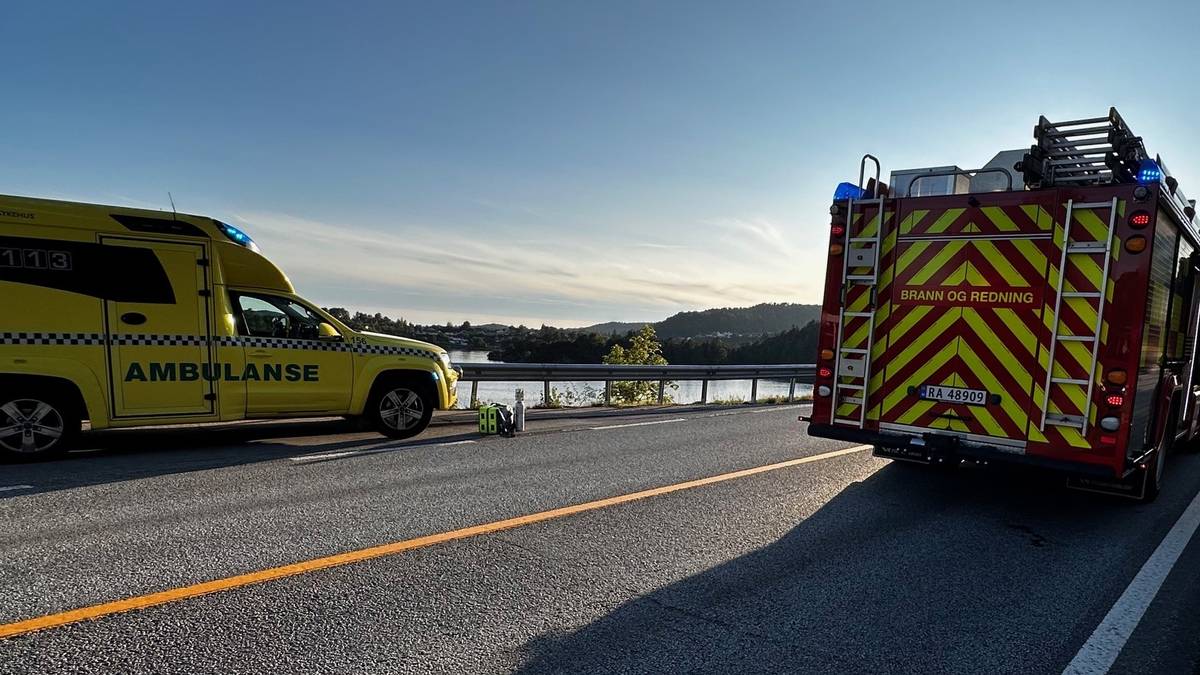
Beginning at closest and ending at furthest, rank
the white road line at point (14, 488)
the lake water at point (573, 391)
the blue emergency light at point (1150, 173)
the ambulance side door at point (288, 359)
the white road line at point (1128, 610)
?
1. the white road line at point (1128, 610)
2. the blue emergency light at point (1150, 173)
3. the white road line at point (14, 488)
4. the ambulance side door at point (288, 359)
5. the lake water at point (573, 391)

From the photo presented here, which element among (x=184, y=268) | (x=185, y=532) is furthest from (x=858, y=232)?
(x=184, y=268)

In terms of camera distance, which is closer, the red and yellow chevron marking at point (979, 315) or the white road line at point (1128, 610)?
the white road line at point (1128, 610)

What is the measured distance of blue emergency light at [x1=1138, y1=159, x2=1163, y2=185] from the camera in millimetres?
4926

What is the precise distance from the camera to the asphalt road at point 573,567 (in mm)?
3051

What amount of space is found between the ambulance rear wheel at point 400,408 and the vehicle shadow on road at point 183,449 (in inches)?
7.7

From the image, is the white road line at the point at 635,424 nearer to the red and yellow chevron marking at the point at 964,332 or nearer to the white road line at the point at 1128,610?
the red and yellow chevron marking at the point at 964,332

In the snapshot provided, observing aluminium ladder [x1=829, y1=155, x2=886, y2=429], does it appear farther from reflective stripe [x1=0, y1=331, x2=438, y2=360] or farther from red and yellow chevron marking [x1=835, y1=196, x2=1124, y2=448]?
reflective stripe [x1=0, y1=331, x2=438, y2=360]

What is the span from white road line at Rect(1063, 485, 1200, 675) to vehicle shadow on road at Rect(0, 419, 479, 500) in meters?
6.65

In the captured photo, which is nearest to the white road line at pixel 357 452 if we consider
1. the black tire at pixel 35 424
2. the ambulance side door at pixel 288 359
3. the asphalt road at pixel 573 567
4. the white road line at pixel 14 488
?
the asphalt road at pixel 573 567

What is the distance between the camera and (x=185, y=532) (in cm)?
443

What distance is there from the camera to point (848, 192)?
6.28m

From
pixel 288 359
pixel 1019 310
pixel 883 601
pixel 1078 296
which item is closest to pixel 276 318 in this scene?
pixel 288 359

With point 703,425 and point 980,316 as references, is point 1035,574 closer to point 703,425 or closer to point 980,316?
point 980,316

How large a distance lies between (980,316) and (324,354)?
7.13 m
